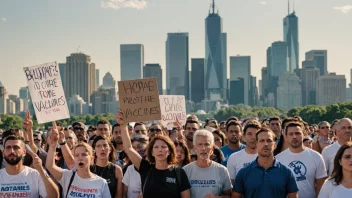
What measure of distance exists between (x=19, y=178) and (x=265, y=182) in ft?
10.6

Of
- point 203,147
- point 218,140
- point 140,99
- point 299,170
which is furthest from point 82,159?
point 218,140

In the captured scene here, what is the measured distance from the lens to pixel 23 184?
27.1ft

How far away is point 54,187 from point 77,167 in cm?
45

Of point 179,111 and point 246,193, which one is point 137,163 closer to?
point 246,193

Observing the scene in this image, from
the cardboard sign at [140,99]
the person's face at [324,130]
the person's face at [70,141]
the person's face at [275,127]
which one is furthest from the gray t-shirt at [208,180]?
the person's face at [324,130]

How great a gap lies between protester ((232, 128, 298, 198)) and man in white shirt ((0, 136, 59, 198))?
250 centimetres

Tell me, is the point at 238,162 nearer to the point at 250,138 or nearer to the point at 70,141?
the point at 250,138

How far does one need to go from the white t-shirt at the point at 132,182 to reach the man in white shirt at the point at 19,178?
3.52 feet

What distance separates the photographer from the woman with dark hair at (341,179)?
7.61 meters

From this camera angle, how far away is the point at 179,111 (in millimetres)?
16078

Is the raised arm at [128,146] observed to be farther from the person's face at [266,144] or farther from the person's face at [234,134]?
the person's face at [234,134]

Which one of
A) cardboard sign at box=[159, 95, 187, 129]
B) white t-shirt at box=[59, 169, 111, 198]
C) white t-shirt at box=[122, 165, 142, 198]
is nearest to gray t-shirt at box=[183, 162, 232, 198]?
white t-shirt at box=[122, 165, 142, 198]

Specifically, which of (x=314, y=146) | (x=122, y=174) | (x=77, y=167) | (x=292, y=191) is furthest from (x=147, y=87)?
(x=314, y=146)

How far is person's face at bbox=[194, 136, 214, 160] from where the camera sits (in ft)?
26.7
